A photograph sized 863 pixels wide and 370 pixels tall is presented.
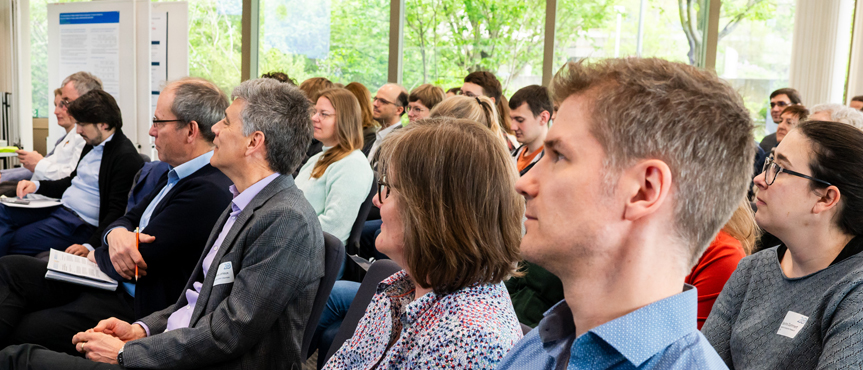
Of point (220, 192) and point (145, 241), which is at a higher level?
point (220, 192)

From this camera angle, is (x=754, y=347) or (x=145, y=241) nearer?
(x=754, y=347)

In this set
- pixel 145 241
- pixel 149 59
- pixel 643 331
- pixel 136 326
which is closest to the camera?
pixel 643 331

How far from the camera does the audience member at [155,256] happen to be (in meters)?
2.12

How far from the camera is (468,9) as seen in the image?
7.37 m

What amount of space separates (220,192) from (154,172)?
1.10 metres

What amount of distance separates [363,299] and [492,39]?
6152mm

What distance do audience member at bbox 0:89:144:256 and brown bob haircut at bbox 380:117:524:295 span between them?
8.83 ft

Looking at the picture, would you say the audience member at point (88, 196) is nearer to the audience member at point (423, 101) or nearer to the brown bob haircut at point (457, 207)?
the audience member at point (423, 101)

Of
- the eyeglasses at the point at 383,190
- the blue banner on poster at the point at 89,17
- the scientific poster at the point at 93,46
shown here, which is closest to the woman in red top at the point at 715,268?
the eyeglasses at the point at 383,190

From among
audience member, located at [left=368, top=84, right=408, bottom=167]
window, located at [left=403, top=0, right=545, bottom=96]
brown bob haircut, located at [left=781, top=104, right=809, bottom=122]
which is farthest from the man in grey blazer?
window, located at [left=403, top=0, right=545, bottom=96]

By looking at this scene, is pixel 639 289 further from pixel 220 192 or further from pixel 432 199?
pixel 220 192

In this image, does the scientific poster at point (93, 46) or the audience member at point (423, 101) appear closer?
the audience member at point (423, 101)

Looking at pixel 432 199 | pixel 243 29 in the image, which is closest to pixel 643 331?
pixel 432 199

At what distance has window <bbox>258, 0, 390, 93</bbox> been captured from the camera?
7.87 meters
